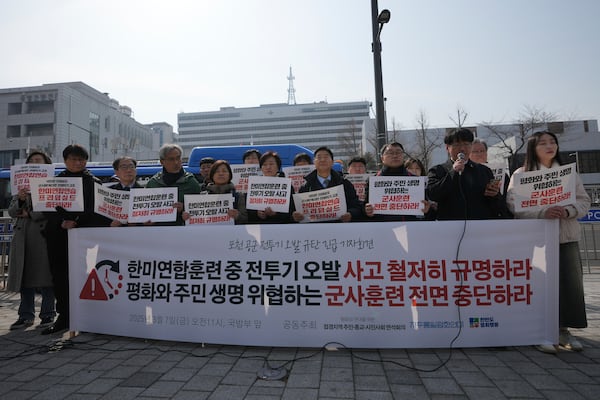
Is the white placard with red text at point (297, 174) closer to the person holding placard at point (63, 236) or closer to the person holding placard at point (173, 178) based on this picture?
the person holding placard at point (173, 178)

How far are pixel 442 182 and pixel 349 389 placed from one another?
236cm

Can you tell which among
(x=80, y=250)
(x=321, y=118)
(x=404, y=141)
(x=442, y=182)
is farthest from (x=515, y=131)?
(x=321, y=118)

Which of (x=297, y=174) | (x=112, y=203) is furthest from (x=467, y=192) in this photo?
(x=112, y=203)

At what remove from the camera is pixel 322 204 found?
4.23 m

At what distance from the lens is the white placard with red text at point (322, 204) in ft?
13.6

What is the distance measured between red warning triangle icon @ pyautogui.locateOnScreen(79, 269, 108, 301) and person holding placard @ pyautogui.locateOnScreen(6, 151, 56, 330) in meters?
1.09

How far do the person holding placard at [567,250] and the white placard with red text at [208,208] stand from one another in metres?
3.26

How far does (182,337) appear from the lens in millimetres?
3789

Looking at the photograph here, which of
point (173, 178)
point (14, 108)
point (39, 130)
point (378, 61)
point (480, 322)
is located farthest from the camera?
point (39, 130)

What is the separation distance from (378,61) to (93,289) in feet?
22.0

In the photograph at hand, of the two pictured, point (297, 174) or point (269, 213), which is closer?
point (269, 213)

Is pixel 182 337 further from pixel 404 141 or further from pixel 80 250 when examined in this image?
pixel 404 141

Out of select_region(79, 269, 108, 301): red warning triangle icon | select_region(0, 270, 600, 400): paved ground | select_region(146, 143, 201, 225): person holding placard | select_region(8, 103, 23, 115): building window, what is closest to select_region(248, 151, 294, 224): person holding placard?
select_region(146, 143, 201, 225): person holding placard

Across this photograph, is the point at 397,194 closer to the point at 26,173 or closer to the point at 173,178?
the point at 173,178
